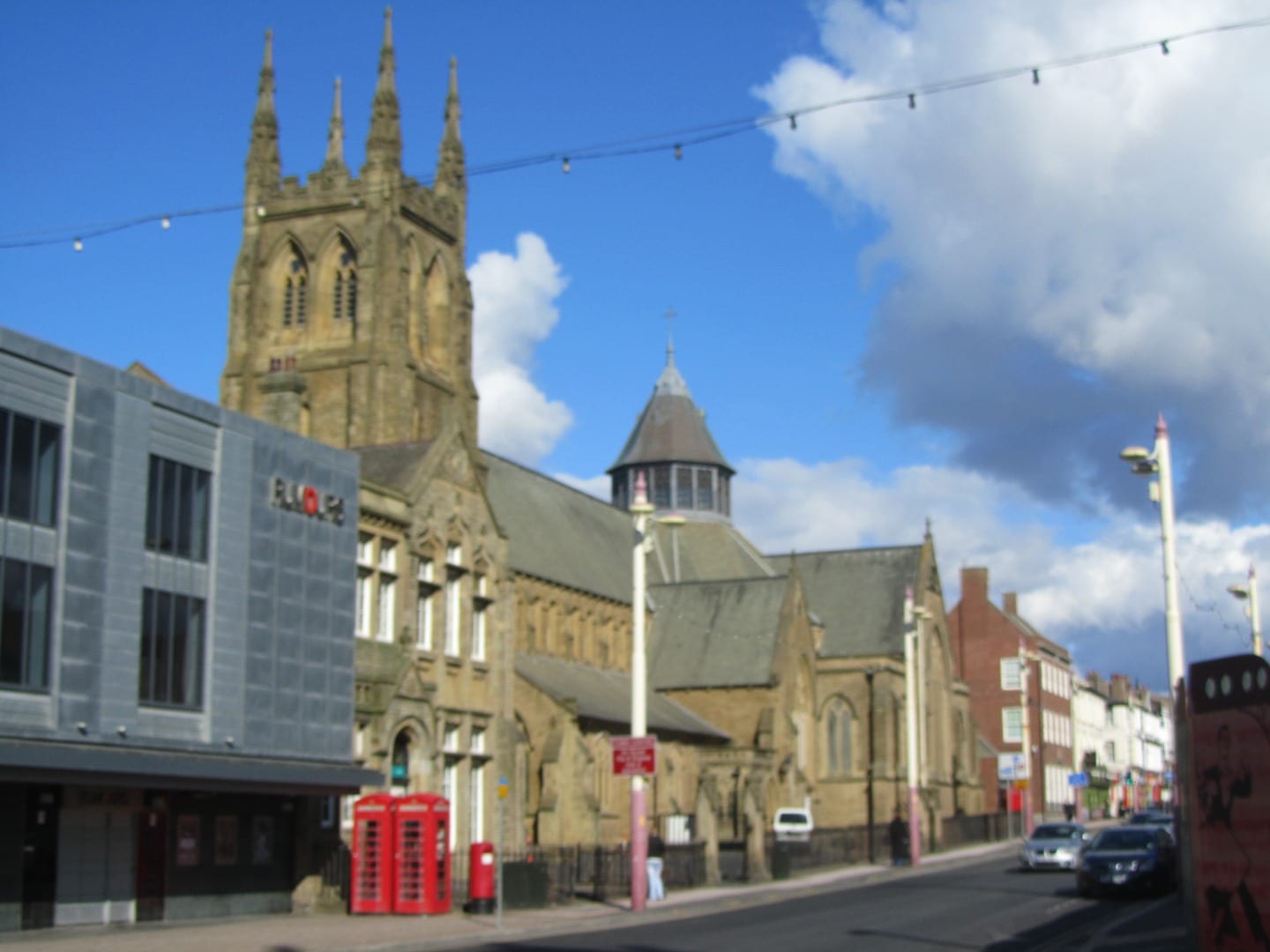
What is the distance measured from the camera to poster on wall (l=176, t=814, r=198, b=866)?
2781 centimetres

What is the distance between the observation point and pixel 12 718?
77.5 ft

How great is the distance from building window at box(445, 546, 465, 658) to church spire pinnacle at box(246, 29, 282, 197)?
97.2ft

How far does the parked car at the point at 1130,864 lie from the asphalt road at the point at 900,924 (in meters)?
0.35

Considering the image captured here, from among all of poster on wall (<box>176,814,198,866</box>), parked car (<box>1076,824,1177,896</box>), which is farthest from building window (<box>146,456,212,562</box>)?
parked car (<box>1076,824,1177,896</box>)

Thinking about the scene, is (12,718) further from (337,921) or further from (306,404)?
(306,404)

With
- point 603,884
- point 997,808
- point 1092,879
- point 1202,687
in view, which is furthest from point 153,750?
point 997,808

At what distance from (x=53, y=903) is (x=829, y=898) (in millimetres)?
16892

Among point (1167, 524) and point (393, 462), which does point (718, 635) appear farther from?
point (1167, 524)

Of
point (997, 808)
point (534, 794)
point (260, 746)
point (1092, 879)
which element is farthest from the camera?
point (997, 808)

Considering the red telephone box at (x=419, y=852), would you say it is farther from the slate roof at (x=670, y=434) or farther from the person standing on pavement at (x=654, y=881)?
the slate roof at (x=670, y=434)

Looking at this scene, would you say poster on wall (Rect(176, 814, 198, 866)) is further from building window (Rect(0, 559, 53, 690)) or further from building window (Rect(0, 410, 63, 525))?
building window (Rect(0, 410, 63, 525))

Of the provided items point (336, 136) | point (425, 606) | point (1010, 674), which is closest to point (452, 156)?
point (336, 136)

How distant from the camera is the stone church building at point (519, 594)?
123ft

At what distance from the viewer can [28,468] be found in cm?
2461
